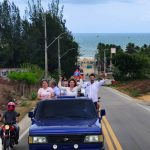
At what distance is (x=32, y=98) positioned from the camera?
138ft

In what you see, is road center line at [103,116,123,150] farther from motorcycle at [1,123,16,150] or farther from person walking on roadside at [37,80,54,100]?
motorcycle at [1,123,16,150]

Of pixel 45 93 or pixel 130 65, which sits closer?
pixel 45 93

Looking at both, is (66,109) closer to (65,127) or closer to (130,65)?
(65,127)

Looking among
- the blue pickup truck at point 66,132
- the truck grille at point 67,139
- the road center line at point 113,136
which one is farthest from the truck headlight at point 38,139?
the road center line at point 113,136

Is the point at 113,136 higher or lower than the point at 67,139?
lower

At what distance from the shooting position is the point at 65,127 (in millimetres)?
12094

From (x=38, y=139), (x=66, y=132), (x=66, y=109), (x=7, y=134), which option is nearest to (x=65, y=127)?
(x=66, y=132)

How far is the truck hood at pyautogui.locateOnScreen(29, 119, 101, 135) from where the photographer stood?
11938 mm

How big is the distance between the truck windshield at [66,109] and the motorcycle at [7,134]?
3.21 feet

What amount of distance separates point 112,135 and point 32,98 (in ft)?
80.6

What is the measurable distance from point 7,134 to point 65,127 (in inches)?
89.4

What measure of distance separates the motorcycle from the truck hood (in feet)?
4.27

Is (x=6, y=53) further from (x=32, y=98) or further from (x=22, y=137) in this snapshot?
(x=22, y=137)

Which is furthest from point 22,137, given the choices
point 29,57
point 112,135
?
point 29,57
